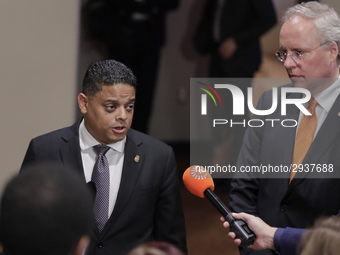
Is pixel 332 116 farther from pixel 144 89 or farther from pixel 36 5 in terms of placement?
pixel 144 89

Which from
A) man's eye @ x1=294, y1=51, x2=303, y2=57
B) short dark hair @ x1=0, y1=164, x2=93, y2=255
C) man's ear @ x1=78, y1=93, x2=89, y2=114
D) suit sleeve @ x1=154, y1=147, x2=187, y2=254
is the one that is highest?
man's eye @ x1=294, y1=51, x2=303, y2=57

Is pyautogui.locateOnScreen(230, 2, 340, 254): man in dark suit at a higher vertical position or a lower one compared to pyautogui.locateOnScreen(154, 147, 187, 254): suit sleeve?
higher

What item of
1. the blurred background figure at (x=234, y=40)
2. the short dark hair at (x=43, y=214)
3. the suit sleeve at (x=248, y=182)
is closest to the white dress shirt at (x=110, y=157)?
the suit sleeve at (x=248, y=182)

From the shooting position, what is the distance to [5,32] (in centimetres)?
451

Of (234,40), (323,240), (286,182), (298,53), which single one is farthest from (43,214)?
(234,40)

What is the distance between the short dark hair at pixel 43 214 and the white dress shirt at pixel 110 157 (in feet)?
4.05

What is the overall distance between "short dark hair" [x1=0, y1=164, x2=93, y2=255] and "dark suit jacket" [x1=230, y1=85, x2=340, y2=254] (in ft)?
4.54

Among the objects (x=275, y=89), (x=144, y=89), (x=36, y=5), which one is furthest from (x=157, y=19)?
(x=275, y=89)

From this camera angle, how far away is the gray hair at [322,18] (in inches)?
108

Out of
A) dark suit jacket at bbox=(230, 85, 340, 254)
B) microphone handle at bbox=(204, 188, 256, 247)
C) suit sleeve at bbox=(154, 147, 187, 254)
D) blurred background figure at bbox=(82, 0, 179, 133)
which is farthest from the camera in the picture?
blurred background figure at bbox=(82, 0, 179, 133)

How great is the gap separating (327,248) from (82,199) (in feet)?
1.90

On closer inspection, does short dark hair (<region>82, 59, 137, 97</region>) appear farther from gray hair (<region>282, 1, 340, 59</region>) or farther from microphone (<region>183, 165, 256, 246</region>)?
gray hair (<region>282, 1, 340, 59</region>)

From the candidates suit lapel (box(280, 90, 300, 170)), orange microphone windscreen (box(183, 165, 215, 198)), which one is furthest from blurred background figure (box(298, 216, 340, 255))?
suit lapel (box(280, 90, 300, 170))

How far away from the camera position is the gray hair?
108 inches
